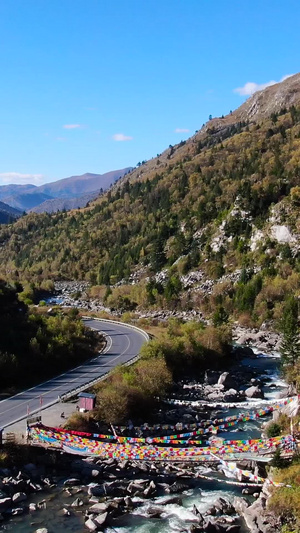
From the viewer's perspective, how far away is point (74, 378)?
46344 millimetres

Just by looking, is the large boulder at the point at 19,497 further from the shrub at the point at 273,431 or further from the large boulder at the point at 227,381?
the large boulder at the point at 227,381

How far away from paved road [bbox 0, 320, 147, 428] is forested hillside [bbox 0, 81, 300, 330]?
17.7 meters

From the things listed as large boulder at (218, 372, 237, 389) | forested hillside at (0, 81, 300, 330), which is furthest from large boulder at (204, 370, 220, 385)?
forested hillside at (0, 81, 300, 330)

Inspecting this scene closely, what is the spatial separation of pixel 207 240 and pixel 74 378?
82530 millimetres

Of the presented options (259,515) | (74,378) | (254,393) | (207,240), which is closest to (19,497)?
(259,515)

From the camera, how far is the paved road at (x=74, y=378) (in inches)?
1410

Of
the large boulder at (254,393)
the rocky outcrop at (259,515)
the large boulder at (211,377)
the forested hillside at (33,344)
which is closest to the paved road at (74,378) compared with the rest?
the forested hillside at (33,344)

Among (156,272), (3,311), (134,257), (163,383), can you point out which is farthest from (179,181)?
(163,383)

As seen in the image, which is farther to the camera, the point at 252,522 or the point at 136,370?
the point at 136,370

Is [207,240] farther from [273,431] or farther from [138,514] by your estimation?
[138,514]

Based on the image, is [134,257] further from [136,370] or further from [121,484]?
[121,484]

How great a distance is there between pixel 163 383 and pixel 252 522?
22237 mm

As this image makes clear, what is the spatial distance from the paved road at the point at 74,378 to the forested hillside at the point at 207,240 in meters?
17.7

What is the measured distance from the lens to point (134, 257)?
146m
